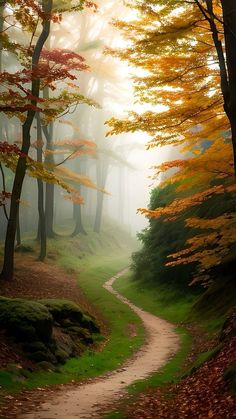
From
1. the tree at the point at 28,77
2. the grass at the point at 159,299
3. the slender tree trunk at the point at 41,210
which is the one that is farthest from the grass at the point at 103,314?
the tree at the point at 28,77

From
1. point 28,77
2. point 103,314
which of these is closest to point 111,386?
point 103,314

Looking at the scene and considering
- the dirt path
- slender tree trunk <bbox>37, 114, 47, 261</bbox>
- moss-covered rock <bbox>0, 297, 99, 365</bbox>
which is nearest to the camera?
the dirt path

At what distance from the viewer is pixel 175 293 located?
772 inches

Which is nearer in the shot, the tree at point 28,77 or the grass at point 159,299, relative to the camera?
the tree at point 28,77

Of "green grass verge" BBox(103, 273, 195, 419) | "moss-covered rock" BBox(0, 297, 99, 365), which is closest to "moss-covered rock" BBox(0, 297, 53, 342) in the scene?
"moss-covered rock" BBox(0, 297, 99, 365)

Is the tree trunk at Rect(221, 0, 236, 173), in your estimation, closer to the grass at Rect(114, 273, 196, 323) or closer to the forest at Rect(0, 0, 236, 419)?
the forest at Rect(0, 0, 236, 419)

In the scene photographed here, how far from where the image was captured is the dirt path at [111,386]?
22.3 feet

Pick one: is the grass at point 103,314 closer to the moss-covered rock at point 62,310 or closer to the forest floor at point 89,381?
the forest floor at point 89,381

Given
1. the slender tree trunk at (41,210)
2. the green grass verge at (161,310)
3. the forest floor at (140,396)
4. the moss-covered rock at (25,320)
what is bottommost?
the green grass verge at (161,310)

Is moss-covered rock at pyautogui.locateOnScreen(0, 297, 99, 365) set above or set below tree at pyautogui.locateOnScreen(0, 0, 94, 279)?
below

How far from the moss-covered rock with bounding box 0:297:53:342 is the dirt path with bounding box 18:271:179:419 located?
2.04m

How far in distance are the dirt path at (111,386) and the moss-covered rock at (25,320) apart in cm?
204

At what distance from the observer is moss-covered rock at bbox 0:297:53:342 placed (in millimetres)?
10148

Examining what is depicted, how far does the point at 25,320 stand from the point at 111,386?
9.75 feet
